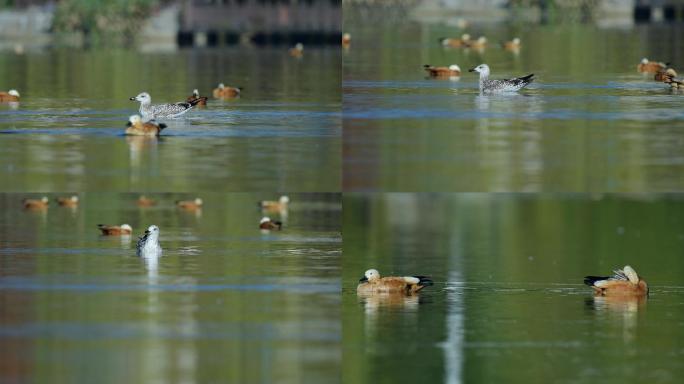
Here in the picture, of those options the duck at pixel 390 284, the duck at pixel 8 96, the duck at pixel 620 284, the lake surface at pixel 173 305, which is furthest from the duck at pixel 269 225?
the duck at pixel 620 284

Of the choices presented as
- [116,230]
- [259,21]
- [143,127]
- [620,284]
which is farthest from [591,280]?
[259,21]

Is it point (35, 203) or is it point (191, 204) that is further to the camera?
point (191, 204)

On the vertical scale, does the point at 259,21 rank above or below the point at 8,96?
above

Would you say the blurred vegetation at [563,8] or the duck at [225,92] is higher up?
the blurred vegetation at [563,8]

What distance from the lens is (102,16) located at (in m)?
40.1

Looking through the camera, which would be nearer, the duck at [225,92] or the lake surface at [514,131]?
the lake surface at [514,131]

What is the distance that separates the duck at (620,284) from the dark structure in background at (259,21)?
23518 mm

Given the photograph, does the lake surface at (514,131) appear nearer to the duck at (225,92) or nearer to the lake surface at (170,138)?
the lake surface at (170,138)

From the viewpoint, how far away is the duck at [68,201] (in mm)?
26719

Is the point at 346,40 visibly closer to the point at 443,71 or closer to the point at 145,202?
the point at 145,202

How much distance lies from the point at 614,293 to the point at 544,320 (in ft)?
5.12

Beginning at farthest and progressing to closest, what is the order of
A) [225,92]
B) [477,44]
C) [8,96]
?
1. [477,44]
2. [225,92]
3. [8,96]

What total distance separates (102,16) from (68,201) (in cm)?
1370

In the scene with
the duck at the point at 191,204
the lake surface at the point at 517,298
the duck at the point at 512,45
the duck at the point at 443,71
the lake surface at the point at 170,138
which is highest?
the duck at the point at 512,45
